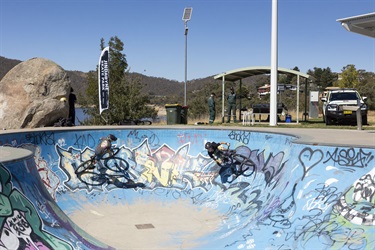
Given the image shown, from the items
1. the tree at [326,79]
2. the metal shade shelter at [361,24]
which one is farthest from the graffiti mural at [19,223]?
the tree at [326,79]

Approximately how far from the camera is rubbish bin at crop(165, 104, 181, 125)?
1896 centimetres

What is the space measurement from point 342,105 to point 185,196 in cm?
1040

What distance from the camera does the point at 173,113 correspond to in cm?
1906

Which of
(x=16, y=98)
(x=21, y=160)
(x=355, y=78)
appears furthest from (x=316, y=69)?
(x=21, y=160)

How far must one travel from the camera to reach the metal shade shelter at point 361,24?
9992mm

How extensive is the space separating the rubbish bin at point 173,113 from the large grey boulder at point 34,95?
15.8 ft

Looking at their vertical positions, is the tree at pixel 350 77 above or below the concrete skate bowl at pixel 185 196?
above

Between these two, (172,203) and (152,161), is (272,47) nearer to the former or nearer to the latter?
(152,161)

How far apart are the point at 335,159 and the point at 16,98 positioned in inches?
486

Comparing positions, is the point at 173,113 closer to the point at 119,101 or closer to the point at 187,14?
the point at 187,14

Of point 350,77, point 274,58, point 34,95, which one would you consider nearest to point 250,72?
point 274,58

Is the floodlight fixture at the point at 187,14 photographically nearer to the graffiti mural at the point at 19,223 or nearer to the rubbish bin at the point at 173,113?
the rubbish bin at the point at 173,113

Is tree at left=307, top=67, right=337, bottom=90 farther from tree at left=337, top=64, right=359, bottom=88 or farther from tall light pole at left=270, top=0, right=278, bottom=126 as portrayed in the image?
tall light pole at left=270, top=0, right=278, bottom=126

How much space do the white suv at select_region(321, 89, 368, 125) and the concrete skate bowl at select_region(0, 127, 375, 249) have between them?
779cm
